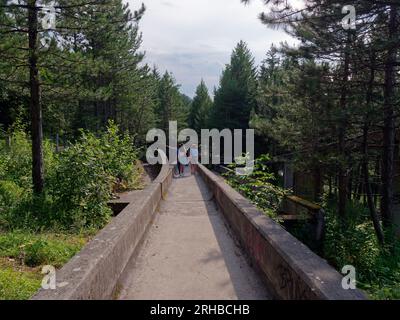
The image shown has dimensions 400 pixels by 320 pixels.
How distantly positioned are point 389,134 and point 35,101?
11.1 m

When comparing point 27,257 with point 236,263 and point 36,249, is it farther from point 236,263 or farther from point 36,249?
point 236,263

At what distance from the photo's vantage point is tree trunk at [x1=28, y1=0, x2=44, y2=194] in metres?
9.81

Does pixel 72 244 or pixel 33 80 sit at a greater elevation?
pixel 33 80

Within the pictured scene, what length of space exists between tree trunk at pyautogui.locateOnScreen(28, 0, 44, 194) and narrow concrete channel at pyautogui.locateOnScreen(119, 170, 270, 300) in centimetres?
408

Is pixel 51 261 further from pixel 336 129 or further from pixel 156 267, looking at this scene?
pixel 336 129

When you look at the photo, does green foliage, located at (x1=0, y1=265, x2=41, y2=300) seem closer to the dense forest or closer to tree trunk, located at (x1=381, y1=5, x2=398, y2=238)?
the dense forest

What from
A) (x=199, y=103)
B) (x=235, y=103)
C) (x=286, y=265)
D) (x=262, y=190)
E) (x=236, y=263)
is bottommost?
(x=236, y=263)

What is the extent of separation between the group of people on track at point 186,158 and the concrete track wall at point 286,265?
50.1 feet

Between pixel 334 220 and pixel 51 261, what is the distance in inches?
392

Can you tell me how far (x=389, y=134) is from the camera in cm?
1253

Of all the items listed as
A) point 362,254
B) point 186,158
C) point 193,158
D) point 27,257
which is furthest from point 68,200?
point 193,158

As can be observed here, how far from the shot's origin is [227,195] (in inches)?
355

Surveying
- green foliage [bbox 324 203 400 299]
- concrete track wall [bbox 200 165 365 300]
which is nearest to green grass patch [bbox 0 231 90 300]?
concrete track wall [bbox 200 165 365 300]
